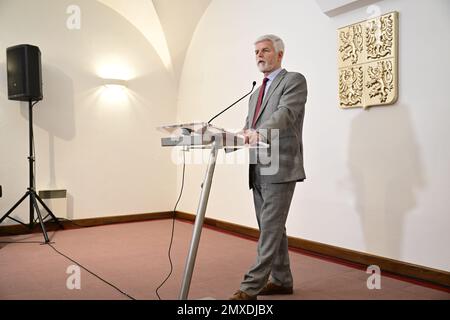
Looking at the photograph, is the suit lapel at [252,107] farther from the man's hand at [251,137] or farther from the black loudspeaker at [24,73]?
the black loudspeaker at [24,73]

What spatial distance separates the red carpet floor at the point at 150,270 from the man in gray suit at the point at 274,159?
361 mm

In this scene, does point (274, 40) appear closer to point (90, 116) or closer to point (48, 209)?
point (48, 209)

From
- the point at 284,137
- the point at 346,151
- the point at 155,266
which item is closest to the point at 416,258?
the point at 346,151

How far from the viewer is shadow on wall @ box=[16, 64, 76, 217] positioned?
184 inches

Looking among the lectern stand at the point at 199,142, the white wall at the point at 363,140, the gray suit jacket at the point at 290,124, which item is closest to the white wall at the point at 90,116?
the white wall at the point at 363,140

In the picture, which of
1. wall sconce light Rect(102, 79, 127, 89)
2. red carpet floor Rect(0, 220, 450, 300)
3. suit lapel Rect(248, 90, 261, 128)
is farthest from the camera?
wall sconce light Rect(102, 79, 127, 89)

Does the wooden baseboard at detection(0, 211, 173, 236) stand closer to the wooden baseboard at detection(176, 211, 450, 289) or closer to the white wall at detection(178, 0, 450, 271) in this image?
the white wall at detection(178, 0, 450, 271)

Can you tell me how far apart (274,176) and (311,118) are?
1.58m

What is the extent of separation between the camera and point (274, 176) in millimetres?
2260

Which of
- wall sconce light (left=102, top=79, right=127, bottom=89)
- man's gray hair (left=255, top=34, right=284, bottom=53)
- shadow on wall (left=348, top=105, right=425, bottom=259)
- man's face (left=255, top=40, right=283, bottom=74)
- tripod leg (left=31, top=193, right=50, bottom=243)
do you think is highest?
wall sconce light (left=102, top=79, right=127, bottom=89)

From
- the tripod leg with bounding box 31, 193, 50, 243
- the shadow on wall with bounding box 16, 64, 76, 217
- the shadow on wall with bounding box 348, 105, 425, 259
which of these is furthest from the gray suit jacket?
the shadow on wall with bounding box 16, 64, 76, 217

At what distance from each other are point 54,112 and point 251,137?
3699mm

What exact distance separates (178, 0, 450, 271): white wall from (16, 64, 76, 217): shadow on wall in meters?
1.87
